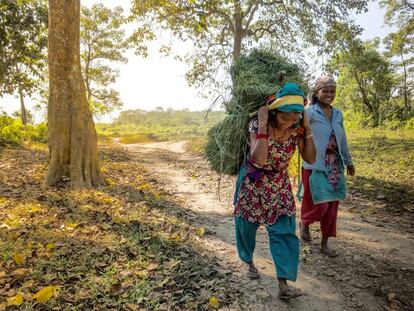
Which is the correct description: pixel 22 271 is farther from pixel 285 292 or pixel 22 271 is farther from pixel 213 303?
pixel 285 292

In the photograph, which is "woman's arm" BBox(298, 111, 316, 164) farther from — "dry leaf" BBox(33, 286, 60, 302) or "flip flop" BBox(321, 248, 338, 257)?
"dry leaf" BBox(33, 286, 60, 302)

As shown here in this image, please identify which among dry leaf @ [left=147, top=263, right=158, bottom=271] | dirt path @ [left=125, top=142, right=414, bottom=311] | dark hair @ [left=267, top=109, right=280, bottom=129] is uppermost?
dark hair @ [left=267, top=109, right=280, bottom=129]

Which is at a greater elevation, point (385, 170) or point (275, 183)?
point (275, 183)

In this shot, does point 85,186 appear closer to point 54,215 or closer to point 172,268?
point 54,215

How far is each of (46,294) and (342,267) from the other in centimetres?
320

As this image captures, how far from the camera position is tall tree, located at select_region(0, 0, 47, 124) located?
12102 millimetres

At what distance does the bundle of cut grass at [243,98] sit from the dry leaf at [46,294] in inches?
75.4

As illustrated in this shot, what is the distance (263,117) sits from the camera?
3.06 meters

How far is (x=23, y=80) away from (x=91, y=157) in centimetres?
916

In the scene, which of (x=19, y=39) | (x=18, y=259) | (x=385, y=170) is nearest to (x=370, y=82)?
(x=385, y=170)

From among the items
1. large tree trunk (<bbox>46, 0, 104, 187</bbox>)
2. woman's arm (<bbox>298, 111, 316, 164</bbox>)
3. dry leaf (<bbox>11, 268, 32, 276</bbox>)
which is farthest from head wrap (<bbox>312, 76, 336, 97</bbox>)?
large tree trunk (<bbox>46, 0, 104, 187</bbox>)

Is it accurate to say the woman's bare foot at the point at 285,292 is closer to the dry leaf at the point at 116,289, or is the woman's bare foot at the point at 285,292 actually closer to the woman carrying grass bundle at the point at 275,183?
the woman carrying grass bundle at the point at 275,183

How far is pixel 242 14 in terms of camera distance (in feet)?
41.2

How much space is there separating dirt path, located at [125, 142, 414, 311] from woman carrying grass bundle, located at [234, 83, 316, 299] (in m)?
0.26
